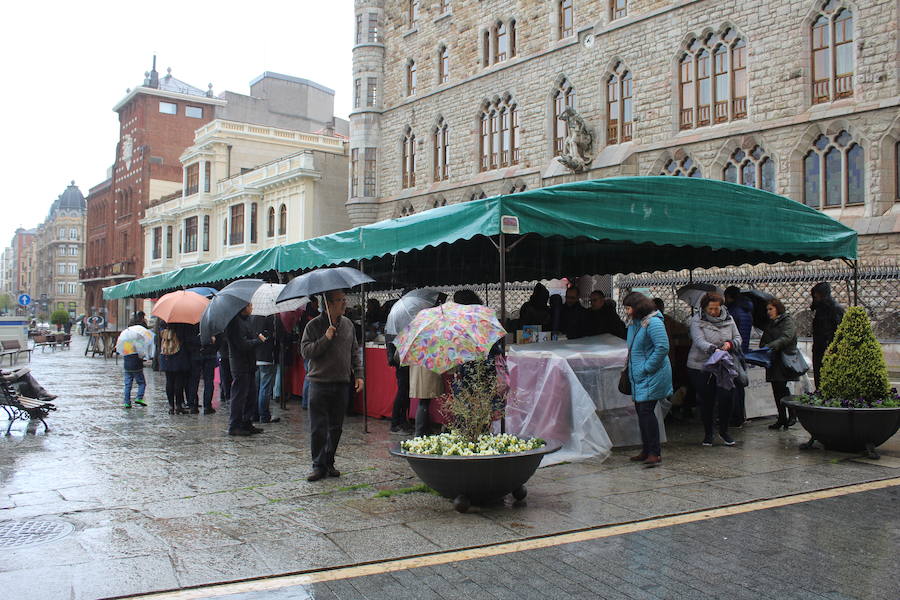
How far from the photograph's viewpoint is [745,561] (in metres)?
4.79

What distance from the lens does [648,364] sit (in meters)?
7.47

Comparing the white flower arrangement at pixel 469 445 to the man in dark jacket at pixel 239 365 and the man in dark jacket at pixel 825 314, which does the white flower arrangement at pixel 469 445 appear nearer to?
the man in dark jacket at pixel 239 365

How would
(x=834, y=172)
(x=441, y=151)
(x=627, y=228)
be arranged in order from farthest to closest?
(x=441, y=151) → (x=834, y=172) → (x=627, y=228)

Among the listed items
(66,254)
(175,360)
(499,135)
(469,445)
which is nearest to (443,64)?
(499,135)

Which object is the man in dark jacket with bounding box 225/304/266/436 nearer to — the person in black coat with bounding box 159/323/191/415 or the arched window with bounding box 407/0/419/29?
the person in black coat with bounding box 159/323/191/415

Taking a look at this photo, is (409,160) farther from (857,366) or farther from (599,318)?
(857,366)

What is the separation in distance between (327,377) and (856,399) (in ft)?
18.1

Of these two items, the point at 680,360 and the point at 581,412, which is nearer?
the point at 581,412

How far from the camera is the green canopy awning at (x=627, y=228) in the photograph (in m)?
8.16

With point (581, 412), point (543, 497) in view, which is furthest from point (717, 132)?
point (543, 497)

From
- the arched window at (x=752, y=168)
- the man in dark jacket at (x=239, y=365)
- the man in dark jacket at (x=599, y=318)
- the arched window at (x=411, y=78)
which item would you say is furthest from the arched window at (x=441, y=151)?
the man in dark jacket at (x=239, y=365)

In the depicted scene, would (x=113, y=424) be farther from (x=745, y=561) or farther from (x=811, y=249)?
(x=811, y=249)

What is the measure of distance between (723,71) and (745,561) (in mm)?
A: 23009

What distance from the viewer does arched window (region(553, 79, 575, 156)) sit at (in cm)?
2950
